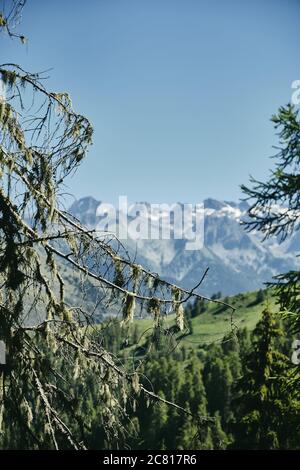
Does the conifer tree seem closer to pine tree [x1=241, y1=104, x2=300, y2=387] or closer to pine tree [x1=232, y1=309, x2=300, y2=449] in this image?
pine tree [x1=241, y1=104, x2=300, y2=387]

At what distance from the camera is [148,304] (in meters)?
4.71

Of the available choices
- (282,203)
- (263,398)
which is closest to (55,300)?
(282,203)

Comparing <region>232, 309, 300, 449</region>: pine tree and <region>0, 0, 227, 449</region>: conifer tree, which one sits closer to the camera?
<region>0, 0, 227, 449</region>: conifer tree

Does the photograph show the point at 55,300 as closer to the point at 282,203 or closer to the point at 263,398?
the point at 282,203

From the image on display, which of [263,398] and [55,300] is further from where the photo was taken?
[263,398]

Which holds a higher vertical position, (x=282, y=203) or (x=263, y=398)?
(x=282, y=203)

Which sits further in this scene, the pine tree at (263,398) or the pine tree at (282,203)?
the pine tree at (263,398)

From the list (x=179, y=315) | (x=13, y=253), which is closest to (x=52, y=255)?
(x=13, y=253)

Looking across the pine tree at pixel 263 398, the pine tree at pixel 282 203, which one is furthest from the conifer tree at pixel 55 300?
the pine tree at pixel 263 398

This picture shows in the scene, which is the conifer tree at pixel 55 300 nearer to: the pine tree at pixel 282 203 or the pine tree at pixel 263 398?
the pine tree at pixel 282 203

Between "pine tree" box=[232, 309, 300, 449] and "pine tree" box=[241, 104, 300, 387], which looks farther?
"pine tree" box=[232, 309, 300, 449]

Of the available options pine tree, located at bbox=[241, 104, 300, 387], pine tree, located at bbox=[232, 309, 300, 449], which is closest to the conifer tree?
pine tree, located at bbox=[241, 104, 300, 387]

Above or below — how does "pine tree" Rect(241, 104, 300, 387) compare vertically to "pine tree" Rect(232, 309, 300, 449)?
above

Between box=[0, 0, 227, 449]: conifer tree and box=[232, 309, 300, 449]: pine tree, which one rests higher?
box=[0, 0, 227, 449]: conifer tree
